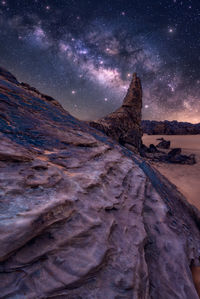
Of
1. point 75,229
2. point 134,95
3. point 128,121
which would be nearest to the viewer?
point 75,229

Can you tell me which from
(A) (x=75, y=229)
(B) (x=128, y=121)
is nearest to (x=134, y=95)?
(B) (x=128, y=121)

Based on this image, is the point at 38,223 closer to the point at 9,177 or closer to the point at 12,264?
the point at 12,264

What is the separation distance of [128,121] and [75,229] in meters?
6.34

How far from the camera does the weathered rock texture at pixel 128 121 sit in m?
5.73

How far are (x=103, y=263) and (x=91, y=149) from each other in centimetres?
139

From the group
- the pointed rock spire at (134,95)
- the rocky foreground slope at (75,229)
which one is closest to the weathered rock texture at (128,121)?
the pointed rock spire at (134,95)

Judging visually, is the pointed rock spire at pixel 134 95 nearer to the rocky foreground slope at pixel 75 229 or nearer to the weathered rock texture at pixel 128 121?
the weathered rock texture at pixel 128 121

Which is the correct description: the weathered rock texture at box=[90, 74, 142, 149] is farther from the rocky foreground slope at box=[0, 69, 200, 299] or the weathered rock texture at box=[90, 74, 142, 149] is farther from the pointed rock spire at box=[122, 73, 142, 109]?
the rocky foreground slope at box=[0, 69, 200, 299]

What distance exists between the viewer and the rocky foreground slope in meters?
0.77

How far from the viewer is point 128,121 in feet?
22.2

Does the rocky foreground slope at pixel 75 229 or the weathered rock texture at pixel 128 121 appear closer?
the rocky foreground slope at pixel 75 229

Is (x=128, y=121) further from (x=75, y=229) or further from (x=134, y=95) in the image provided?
(x=75, y=229)

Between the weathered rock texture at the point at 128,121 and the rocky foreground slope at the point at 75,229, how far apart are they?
12.3 feet

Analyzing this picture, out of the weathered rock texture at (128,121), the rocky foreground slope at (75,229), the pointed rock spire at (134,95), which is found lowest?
the rocky foreground slope at (75,229)
